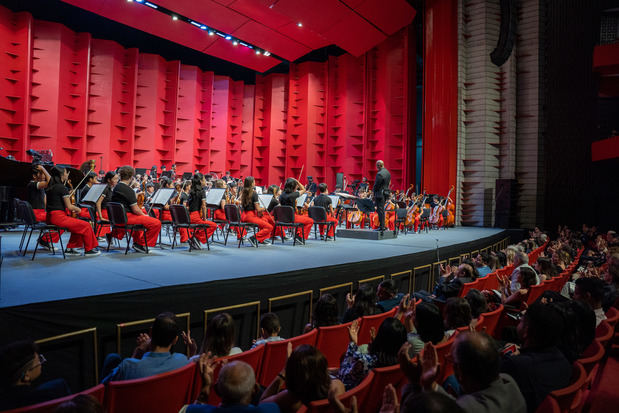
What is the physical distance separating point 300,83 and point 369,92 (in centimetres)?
352

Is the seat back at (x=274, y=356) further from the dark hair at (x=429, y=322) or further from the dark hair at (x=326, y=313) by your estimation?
the dark hair at (x=429, y=322)

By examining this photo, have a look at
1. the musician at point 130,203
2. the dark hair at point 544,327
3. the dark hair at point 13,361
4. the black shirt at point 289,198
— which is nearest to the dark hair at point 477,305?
the dark hair at point 544,327

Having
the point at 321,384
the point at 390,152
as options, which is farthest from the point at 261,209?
the point at 390,152

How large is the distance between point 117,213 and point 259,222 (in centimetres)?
257

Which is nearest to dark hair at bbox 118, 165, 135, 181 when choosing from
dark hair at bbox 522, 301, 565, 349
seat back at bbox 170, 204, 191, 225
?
seat back at bbox 170, 204, 191, 225

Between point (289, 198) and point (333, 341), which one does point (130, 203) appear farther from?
point (333, 341)

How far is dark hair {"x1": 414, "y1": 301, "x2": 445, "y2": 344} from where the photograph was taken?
2.36 meters

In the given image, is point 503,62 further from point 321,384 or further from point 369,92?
point 321,384

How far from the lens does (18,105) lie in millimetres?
12867

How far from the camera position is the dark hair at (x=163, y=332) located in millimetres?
2152

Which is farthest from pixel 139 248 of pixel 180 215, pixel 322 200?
pixel 322 200

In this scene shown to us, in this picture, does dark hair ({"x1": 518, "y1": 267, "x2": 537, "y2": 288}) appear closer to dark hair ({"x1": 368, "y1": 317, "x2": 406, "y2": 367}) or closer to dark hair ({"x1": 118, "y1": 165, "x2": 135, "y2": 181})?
dark hair ({"x1": 368, "y1": 317, "x2": 406, "y2": 367})

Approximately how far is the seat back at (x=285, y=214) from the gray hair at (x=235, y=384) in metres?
5.46

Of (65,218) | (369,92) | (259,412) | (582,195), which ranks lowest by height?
(259,412)
